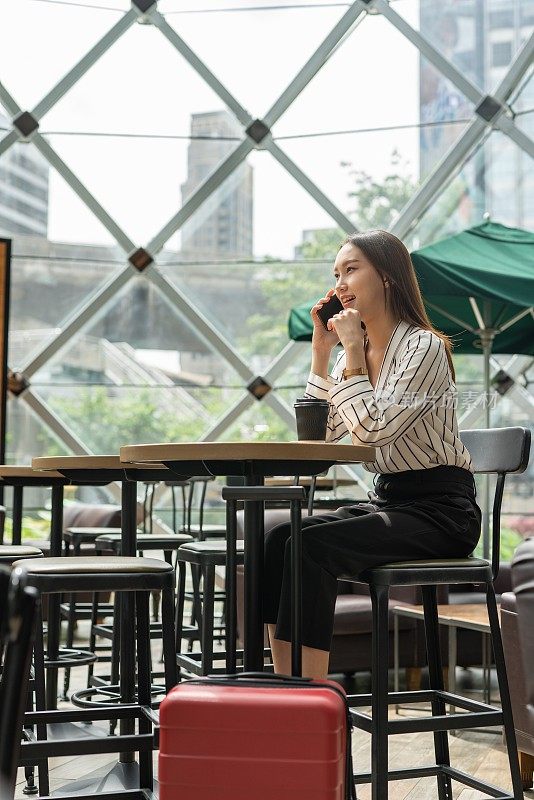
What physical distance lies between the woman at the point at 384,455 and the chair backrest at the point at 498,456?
0.08 m

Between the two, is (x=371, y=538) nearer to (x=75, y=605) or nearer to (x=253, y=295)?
(x=75, y=605)

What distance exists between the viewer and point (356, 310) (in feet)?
7.54

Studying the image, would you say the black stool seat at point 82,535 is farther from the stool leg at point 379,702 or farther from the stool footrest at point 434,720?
the stool leg at point 379,702

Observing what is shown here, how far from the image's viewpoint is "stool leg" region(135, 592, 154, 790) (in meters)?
2.14

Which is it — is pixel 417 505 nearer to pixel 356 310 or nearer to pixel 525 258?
pixel 356 310

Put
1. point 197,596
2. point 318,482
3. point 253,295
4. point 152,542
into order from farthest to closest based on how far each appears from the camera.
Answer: point 253,295 → point 318,482 → point 197,596 → point 152,542

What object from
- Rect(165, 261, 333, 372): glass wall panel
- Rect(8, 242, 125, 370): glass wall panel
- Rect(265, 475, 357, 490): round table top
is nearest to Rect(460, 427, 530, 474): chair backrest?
Rect(265, 475, 357, 490): round table top

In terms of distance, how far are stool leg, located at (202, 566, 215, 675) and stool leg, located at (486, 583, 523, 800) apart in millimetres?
705

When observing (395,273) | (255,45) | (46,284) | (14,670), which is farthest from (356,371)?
(255,45)

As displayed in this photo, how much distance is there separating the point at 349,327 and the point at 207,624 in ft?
2.71

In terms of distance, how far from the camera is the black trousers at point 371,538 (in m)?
2.00

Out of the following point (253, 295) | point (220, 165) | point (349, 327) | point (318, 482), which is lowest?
point (318, 482)

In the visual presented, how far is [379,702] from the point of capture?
1.93 m

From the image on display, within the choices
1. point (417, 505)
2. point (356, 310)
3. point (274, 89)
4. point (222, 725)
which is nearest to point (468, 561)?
point (417, 505)
